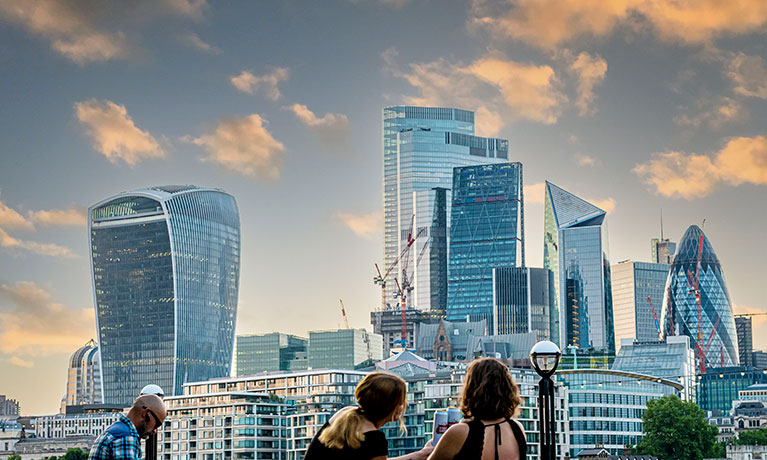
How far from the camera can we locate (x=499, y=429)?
9.32m

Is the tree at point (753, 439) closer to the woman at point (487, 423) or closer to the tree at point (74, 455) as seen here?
the tree at point (74, 455)

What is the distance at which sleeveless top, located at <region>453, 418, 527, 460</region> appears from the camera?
915 centimetres

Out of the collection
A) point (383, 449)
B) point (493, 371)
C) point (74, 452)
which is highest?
point (493, 371)

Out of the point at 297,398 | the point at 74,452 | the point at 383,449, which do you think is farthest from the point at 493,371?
the point at 74,452

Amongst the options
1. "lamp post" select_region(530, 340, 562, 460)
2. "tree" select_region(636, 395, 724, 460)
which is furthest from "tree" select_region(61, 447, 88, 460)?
"lamp post" select_region(530, 340, 562, 460)

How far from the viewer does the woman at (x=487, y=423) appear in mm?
9133

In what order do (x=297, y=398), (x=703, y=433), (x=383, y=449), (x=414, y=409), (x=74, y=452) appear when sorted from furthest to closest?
(x=74, y=452), (x=297, y=398), (x=414, y=409), (x=703, y=433), (x=383, y=449)

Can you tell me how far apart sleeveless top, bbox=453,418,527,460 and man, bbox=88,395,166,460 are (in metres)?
3.43

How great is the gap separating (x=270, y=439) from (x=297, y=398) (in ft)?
53.0

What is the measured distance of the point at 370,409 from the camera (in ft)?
30.5

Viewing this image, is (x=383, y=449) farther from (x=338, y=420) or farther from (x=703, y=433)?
(x=703, y=433)

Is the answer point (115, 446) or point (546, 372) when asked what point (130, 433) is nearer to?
point (115, 446)

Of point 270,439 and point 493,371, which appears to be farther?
point 270,439

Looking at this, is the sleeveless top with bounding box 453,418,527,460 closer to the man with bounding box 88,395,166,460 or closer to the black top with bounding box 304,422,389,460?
the black top with bounding box 304,422,389,460
